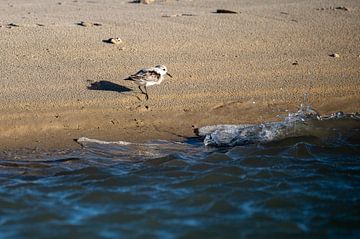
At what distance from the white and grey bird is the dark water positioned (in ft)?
2.78

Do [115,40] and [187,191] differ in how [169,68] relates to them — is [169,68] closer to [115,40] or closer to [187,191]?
[115,40]

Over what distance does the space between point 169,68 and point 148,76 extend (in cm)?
90

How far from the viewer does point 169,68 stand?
9227mm

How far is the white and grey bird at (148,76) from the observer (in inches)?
329

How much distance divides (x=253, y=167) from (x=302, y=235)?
1.60 m

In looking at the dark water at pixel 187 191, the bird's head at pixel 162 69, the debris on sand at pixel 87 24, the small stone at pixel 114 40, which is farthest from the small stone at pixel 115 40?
the dark water at pixel 187 191

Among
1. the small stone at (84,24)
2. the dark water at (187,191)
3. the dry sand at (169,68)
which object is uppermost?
the small stone at (84,24)

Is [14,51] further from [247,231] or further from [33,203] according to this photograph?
[247,231]

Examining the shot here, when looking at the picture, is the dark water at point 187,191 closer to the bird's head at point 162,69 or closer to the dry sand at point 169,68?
the dry sand at point 169,68

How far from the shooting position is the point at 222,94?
28.9 feet

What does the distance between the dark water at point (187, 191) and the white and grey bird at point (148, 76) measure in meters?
0.85

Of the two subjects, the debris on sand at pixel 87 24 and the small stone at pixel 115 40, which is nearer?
the small stone at pixel 115 40

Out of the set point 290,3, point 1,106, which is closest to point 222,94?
point 1,106

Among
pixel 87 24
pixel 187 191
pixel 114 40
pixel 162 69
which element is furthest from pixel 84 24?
pixel 187 191
